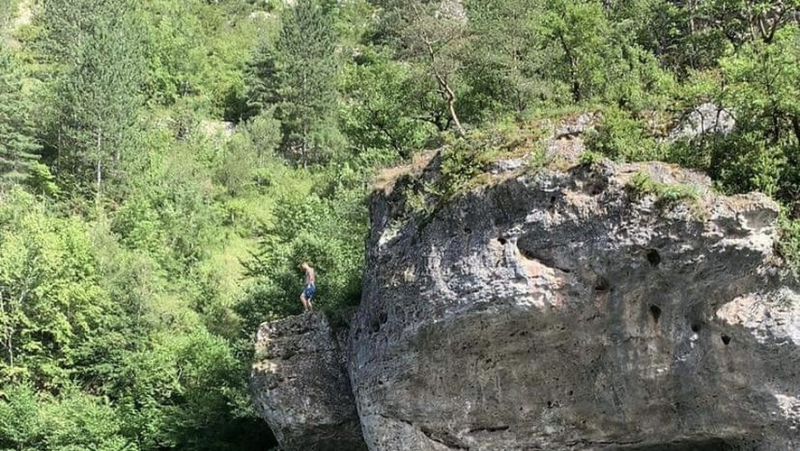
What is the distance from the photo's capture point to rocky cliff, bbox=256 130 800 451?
1080cm

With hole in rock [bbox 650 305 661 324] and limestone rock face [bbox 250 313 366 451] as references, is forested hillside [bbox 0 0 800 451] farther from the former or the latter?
limestone rock face [bbox 250 313 366 451]

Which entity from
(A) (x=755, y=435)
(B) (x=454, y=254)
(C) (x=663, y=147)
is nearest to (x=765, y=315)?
(A) (x=755, y=435)

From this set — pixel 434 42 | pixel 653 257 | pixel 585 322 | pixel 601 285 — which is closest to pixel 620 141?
pixel 653 257

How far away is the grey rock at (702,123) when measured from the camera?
12.9m

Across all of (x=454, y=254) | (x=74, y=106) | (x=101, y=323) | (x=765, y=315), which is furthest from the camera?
(x=74, y=106)

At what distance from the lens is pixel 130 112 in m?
36.2

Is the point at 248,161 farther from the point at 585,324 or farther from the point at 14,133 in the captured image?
the point at 585,324

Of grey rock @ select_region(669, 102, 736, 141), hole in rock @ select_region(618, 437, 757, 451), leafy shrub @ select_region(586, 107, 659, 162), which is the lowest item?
hole in rock @ select_region(618, 437, 757, 451)

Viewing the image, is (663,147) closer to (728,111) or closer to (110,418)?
(728,111)

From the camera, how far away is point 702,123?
43.4 feet

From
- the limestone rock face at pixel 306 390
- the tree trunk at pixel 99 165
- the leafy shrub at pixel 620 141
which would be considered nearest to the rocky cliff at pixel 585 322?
the leafy shrub at pixel 620 141

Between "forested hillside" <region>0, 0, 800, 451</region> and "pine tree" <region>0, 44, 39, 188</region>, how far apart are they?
0.11 m

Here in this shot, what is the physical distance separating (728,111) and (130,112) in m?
31.1

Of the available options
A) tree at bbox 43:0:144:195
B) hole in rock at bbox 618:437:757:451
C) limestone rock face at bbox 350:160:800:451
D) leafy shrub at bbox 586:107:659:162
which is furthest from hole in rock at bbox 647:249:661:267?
tree at bbox 43:0:144:195
